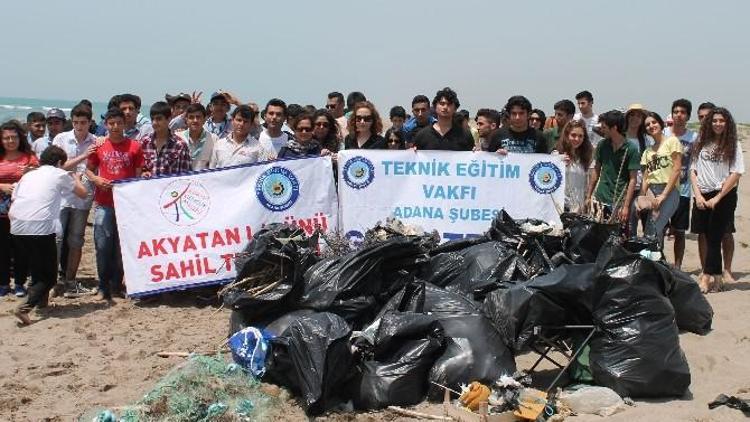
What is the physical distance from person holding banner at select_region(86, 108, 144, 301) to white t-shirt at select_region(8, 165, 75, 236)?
0.37m

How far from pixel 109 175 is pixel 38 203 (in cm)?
67

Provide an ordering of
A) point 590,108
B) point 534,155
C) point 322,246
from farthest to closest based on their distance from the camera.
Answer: point 590,108, point 534,155, point 322,246

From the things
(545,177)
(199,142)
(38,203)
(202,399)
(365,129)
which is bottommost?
(202,399)

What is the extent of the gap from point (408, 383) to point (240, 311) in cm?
135

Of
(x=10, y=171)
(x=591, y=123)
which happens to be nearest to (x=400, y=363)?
(x=10, y=171)

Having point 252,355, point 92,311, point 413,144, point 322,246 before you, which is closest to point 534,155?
point 413,144

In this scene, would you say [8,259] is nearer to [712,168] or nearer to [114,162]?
[114,162]

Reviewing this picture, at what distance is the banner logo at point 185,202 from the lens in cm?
657

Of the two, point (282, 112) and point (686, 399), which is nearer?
point (686, 399)

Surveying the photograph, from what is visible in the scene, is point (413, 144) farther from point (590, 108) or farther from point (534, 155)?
point (590, 108)

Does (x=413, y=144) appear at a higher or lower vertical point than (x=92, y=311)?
higher

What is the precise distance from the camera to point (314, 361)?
417cm

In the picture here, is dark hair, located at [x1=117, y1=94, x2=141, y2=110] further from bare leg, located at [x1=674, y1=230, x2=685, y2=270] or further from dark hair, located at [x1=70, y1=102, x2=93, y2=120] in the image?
bare leg, located at [x1=674, y1=230, x2=685, y2=270]

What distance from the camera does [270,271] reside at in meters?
5.04
